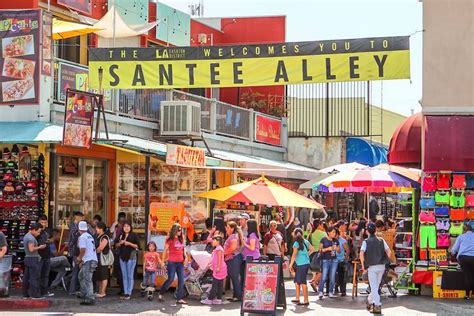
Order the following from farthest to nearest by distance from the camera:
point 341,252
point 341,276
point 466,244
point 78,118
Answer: point 341,276 → point 341,252 → point 78,118 → point 466,244

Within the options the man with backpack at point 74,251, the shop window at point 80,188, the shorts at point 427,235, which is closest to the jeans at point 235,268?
the man with backpack at point 74,251

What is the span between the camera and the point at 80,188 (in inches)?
858

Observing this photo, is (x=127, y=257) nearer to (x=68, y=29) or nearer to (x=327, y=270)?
(x=327, y=270)

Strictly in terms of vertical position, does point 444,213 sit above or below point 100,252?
above

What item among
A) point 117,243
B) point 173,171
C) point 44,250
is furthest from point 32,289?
point 173,171

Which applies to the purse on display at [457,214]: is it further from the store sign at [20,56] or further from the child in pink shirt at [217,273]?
the store sign at [20,56]

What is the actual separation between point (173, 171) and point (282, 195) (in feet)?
16.4

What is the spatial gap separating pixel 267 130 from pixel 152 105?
7.37 m

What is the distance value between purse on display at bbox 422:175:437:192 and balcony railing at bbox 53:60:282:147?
308 inches

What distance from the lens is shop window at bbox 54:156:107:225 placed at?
824 inches

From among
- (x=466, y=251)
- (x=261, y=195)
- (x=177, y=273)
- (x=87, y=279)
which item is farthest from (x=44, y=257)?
(x=466, y=251)

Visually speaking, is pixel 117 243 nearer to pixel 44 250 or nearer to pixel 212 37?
pixel 44 250

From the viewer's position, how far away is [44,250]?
17609mm

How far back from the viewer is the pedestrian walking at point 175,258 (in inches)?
691
